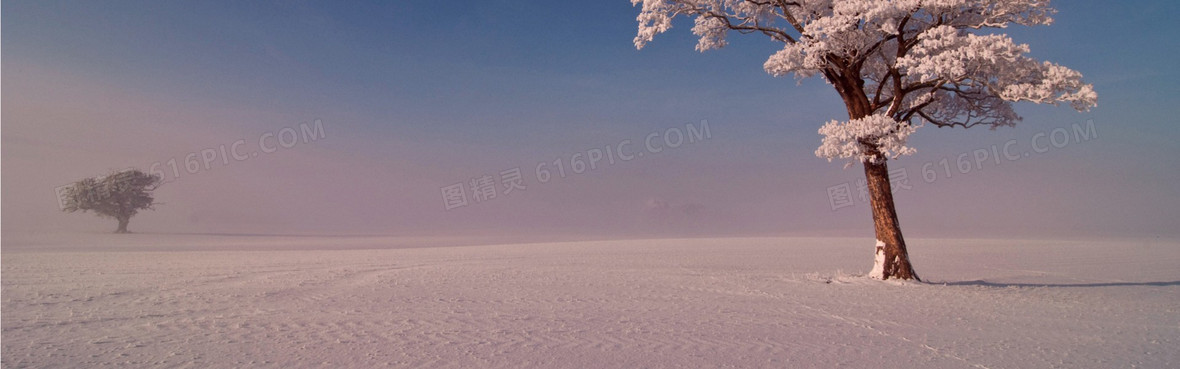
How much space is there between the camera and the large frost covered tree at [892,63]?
11.5 m

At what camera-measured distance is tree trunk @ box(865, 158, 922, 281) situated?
42.6 feet

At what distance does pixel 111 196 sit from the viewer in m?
54.5

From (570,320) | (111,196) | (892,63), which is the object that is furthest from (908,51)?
(111,196)

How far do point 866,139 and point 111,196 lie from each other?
65.3 meters

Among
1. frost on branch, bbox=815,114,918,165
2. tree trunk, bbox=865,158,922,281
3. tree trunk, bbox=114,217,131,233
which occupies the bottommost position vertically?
tree trunk, bbox=865,158,922,281

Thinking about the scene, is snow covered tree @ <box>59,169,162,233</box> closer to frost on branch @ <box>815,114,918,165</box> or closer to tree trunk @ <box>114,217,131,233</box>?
tree trunk @ <box>114,217,131,233</box>

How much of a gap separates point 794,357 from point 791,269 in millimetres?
10774

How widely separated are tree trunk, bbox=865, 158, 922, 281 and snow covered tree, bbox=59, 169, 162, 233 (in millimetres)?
64734

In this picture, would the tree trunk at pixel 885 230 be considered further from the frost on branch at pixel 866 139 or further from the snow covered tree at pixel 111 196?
the snow covered tree at pixel 111 196

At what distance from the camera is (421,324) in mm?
7129

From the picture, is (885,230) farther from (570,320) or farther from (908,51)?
(570,320)

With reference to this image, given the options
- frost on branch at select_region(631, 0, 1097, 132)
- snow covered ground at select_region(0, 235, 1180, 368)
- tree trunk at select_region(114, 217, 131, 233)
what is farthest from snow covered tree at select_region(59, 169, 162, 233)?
frost on branch at select_region(631, 0, 1097, 132)

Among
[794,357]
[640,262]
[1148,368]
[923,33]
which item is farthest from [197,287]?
[923,33]

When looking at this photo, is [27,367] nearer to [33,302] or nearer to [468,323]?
[468,323]
